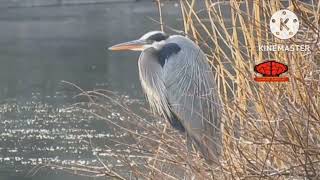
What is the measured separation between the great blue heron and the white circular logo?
10.0 inches

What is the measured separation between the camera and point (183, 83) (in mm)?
2037

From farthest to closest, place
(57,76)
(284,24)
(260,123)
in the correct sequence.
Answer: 1. (57,76)
2. (260,123)
3. (284,24)

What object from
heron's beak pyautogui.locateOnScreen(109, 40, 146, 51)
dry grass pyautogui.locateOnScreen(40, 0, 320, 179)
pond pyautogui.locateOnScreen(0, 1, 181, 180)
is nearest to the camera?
dry grass pyautogui.locateOnScreen(40, 0, 320, 179)

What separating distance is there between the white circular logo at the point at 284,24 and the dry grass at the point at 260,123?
2 cm

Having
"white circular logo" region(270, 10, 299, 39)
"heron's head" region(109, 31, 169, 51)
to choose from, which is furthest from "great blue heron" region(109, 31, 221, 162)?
"white circular logo" region(270, 10, 299, 39)

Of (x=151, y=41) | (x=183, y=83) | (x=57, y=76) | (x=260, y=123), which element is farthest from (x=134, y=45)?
(x=57, y=76)

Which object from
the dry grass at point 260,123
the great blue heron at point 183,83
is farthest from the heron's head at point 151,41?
the dry grass at point 260,123

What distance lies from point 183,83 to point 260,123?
0.23m

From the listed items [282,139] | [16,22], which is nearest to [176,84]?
[282,139]

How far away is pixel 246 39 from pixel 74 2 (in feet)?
88.5

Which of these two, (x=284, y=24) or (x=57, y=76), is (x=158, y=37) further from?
(x=57, y=76)

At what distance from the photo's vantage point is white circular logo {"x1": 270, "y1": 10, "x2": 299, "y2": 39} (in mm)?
1817

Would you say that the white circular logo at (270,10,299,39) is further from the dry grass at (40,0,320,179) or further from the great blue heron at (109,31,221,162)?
the great blue heron at (109,31,221,162)

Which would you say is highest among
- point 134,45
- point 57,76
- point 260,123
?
point 134,45
